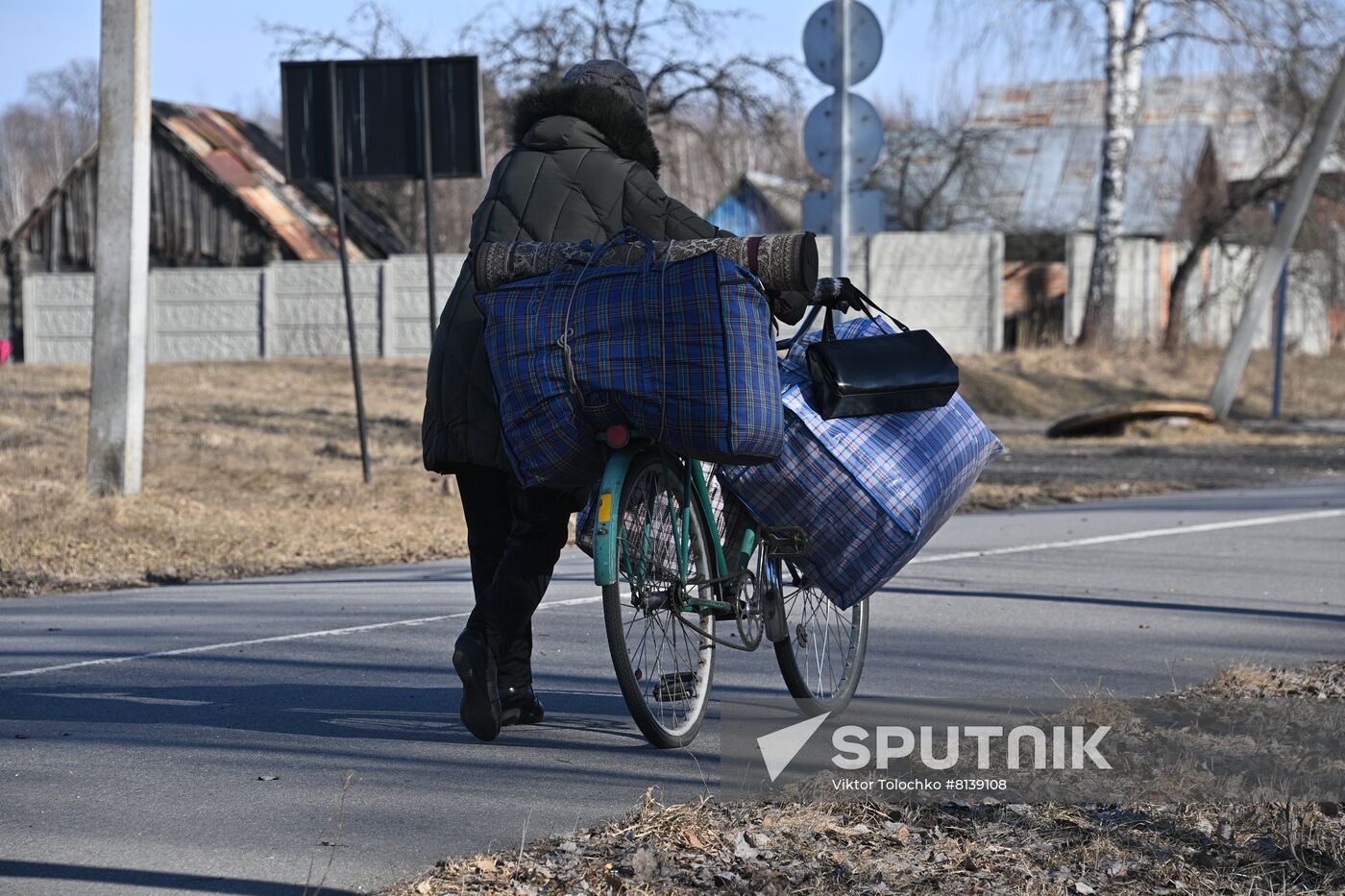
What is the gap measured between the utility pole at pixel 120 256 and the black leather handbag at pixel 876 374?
726 centimetres

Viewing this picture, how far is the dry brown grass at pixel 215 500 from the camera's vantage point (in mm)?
9883

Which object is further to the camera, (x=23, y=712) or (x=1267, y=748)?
(x=23, y=712)

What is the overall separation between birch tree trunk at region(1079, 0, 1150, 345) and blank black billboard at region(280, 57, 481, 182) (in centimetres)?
1838

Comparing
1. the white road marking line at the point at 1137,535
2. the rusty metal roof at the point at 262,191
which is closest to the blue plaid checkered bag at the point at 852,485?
the white road marking line at the point at 1137,535

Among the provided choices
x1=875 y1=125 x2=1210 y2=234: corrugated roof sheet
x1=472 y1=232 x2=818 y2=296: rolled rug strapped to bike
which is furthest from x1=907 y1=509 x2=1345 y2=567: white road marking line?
x1=875 y1=125 x2=1210 y2=234: corrugated roof sheet

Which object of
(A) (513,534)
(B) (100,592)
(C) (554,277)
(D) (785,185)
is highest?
(D) (785,185)

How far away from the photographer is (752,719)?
5.35 meters

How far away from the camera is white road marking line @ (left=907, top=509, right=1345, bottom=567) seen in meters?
10.0

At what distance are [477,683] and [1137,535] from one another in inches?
284

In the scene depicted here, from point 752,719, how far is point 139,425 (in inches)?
275

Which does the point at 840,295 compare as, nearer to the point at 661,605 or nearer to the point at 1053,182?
the point at 661,605

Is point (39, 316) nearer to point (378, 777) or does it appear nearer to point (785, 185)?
point (785, 185)

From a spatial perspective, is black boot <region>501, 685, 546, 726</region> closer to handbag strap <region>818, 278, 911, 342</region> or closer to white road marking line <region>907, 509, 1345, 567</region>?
handbag strap <region>818, 278, 911, 342</region>

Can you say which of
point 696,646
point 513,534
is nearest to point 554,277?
point 513,534
